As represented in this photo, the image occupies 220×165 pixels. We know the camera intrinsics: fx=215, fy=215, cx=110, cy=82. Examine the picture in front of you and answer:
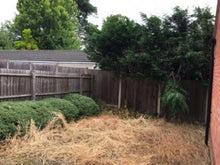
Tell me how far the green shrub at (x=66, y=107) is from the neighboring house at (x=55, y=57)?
7.22m

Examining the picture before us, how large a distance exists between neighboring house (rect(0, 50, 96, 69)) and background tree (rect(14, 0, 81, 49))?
236 inches

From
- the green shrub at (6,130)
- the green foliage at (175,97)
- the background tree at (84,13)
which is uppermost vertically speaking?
the background tree at (84,13)

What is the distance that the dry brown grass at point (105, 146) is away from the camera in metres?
3.97

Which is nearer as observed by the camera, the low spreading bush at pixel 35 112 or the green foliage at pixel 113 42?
the low spreading bush at pixel 35 112

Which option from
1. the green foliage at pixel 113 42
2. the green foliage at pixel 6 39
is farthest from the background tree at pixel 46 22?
the green foliage at pixel 113 42

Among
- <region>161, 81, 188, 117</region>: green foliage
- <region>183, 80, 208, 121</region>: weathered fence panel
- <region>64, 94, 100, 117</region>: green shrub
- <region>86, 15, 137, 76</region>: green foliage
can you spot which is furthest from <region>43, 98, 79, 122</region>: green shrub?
<region>183, 80, 208, 121</region>: weathered fence panel

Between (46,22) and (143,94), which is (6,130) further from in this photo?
(46,22)

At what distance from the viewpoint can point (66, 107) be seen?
6.71m

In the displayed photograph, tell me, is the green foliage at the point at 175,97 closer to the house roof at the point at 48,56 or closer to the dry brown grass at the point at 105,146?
the dry brown grass at the point at 105,146

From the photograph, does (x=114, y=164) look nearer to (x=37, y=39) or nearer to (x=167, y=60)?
(x=167, y=60)

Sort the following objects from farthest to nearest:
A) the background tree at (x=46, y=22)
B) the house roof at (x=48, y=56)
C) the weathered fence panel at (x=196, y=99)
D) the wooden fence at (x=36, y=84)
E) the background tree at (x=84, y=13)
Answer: the background tree at (x=84, y=13)
the background tree at (x=46, y=22)
the house roof at (x=48, y=56)
the weathered fence panel at (x=196, y=99)
the wooden fence at (x=36, y=84)

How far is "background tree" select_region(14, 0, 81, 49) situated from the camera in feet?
74.2

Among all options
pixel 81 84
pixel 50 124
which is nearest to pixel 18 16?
pixel 81 84

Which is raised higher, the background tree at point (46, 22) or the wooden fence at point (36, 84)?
the background tree at point (46, 22)
